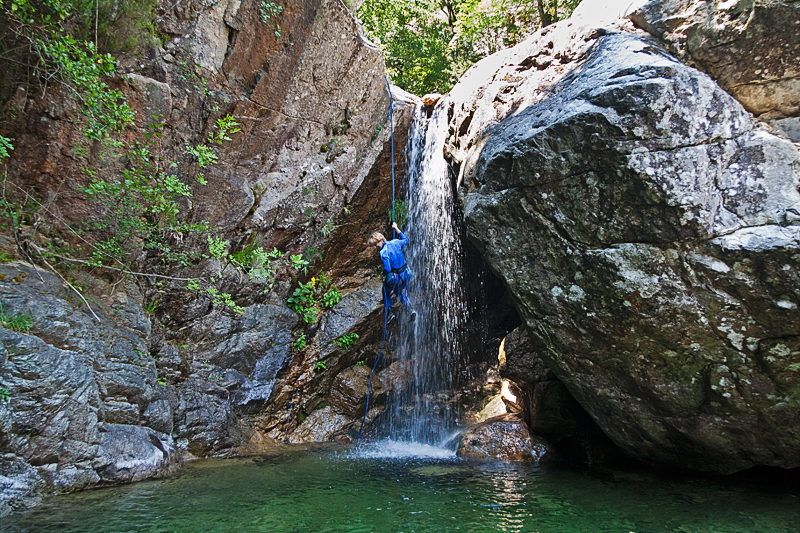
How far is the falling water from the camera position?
7.65m

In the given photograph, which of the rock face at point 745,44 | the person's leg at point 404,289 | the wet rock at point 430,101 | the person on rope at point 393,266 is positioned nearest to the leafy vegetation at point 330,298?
the person on rope at point 393,266

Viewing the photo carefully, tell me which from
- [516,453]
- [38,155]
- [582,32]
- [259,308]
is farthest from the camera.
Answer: [259,308]

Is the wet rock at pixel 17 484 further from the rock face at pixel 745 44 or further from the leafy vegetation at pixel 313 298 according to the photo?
the rock face at pixel 745 44

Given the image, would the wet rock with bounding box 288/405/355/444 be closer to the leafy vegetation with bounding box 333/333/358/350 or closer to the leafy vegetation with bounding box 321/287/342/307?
the leafy vegetation with bounding box 333/333/358/350

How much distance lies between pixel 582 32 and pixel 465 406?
6.32 m

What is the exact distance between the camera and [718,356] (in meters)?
3.93

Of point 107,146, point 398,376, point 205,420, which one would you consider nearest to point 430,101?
point 398,376

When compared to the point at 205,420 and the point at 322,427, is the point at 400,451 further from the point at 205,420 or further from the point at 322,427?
the point at 205,420

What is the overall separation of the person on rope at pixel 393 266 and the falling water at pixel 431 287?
0.84 m

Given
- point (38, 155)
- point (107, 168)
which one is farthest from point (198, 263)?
point (38, 155)

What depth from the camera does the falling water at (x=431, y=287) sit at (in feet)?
25.1

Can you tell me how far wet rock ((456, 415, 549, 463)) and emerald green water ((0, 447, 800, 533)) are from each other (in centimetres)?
87

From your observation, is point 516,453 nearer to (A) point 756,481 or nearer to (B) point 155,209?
(A) point 756,481

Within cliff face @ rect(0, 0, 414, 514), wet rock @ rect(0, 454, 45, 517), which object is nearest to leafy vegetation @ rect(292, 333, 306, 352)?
cliff face @ rect(0, 0, 414, 514)
